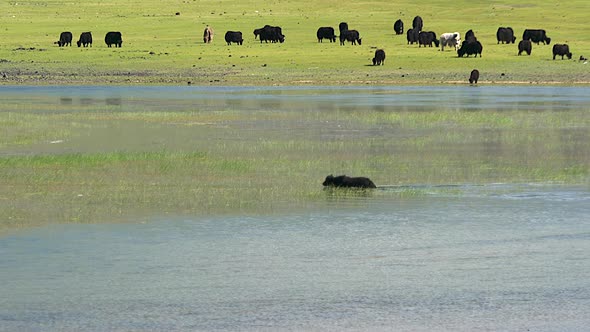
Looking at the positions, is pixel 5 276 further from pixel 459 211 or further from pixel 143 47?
pixel 143 47

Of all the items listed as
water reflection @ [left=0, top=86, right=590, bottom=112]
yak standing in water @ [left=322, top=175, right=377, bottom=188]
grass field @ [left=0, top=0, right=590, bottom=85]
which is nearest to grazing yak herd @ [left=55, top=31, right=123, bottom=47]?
grass field @ [left=0, top=0, right=590, bottom=85]

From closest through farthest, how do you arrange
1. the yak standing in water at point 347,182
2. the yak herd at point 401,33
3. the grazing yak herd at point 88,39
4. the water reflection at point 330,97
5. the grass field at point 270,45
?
the yak standing in water at point 347,182 → the water reflection at point 330,97 → the grass field at point 270,45 → the yak herd at point 401,33 → the grazing yak herd at point 88,39

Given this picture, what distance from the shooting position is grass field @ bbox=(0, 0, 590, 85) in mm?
41844

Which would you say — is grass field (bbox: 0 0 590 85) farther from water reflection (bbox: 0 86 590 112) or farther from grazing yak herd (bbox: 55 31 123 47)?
water reflection (bbox: 0 86 590 112)

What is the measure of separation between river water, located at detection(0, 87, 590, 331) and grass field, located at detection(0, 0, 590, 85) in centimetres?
2715

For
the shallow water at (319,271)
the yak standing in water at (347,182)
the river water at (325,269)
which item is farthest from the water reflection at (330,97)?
the shallow water at (319,271)

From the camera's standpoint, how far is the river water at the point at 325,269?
27.8ft

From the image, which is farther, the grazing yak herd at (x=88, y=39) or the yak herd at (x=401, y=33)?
the grazing yak herd at (x=88, y=39)

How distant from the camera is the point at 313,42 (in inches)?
2201

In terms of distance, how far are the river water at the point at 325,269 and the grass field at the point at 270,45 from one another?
27.1 metres

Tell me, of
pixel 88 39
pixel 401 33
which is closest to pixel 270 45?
pixel 401 33

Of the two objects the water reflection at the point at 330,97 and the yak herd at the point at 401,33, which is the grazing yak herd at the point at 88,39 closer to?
the yak herd at the point at 401,33

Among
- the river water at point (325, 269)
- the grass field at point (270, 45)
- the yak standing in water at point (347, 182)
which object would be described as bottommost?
the river water at point (325, 269)

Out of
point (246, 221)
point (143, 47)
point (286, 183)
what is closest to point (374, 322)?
point (246, 221)
